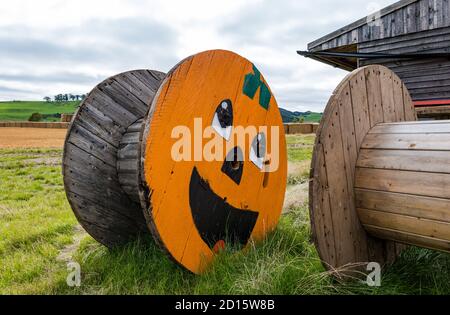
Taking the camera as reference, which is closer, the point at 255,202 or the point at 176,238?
the point at 176,238

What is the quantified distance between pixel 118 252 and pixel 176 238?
83 cm

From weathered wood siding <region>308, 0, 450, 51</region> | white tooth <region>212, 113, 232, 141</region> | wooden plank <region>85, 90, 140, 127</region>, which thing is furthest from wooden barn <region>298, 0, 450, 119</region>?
wooden plank <region>85, 90, 140, 127</region>

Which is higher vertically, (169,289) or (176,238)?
(176,238)

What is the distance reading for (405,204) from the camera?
220cm

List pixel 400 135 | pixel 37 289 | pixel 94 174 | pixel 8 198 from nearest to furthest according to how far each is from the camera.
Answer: pixel 400 135 → pixel 37 289 → pixel 94 174 → pixel 8 198

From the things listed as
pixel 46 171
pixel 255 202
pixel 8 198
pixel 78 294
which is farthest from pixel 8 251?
pixel 46 171

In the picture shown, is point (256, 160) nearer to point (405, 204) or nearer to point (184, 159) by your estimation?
point (184, 159)

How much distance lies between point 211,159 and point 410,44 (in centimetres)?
894

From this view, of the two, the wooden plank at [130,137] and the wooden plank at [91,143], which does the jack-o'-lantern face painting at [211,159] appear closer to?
the wooden plank at [130,137]

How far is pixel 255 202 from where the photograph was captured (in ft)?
10.4

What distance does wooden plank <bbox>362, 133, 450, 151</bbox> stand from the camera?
2.12 metres

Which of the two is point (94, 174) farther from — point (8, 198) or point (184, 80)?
point (8, 198)

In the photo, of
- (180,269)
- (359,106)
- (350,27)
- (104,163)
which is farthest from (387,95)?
(350,27)

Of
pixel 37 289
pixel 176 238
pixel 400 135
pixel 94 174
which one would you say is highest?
pixel 400 135
